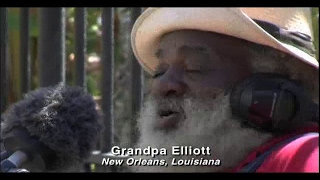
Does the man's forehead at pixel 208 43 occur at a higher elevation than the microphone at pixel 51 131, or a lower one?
higher

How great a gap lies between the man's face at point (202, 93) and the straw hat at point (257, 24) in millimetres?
32

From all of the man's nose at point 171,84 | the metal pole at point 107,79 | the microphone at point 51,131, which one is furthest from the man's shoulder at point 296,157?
the metal pole at point 107,79

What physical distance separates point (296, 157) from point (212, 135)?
21 cm

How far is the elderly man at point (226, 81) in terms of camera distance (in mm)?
1395

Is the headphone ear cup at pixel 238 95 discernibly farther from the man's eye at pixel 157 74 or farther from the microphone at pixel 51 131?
the microphone at pixel 51 131

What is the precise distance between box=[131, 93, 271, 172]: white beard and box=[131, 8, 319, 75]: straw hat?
141mm

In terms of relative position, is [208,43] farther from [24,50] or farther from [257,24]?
[24,50]

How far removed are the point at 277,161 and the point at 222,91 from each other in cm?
20

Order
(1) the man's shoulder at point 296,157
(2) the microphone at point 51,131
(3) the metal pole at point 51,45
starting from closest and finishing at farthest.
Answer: (1) the man's shoulder at point 296,157
(2) the microphone at point 51,131
(3) the metal pole at point 51,45

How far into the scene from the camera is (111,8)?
196 cm

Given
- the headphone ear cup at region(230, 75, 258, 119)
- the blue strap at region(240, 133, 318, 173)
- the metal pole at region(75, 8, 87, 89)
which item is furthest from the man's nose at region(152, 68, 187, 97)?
the metal pole at region(75, 8, 87, 89)

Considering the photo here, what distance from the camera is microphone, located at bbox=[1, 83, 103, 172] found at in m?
1.50

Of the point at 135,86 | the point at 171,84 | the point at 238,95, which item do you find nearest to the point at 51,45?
the point at 135,86

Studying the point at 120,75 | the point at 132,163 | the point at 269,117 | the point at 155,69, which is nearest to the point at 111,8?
the point at 155,69
